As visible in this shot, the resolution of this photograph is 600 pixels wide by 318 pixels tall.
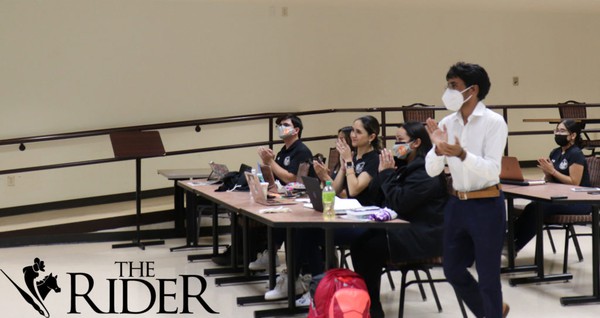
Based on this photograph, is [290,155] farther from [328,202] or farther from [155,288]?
[328,202]

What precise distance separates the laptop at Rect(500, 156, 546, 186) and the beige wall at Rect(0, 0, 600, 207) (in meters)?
4.57

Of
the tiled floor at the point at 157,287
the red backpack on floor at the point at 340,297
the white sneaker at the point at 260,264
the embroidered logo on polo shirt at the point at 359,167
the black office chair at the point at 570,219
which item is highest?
the embroidered logo on polo shirt at the point at 359,167

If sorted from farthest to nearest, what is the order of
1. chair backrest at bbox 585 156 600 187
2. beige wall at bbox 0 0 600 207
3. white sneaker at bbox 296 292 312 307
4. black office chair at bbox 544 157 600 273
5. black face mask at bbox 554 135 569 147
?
beige wall at bbox 0 0 600 207 → chair backrest at bbox 585 156 600 187 → black face mask at bbox 554 135 569 147 → black office chair at bbox 544 157 600 273 → white sneaker at bbox 296 292 312 307

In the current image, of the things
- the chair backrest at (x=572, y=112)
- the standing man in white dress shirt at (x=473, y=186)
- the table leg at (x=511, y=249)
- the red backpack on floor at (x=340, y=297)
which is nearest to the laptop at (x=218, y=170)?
the table leg at (x=511, y=249)

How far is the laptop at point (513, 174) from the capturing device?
5.94 meters

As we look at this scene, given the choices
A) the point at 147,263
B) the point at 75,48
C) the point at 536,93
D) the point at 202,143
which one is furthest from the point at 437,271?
the point at 536,93

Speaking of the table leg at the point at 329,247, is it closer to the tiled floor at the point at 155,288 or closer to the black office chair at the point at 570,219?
the tiled floor at the point at 155,288

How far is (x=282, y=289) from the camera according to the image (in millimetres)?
5277

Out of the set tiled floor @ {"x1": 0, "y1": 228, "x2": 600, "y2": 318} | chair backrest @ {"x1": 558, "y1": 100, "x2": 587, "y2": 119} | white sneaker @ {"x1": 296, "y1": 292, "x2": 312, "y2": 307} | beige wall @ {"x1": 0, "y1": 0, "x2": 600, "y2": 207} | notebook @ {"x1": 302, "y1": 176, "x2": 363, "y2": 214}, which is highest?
beige wall @ {"x1": 0, "y1": 0, "x2": 600, "y2": 207}

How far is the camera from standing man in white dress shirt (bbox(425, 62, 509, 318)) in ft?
12.2

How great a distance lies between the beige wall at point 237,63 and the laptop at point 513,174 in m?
4.57

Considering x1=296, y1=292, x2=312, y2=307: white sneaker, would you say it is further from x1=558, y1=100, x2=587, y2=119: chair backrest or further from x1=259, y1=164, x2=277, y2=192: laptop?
x1=558, y1=100, x2=587, y2=119: chair backrest

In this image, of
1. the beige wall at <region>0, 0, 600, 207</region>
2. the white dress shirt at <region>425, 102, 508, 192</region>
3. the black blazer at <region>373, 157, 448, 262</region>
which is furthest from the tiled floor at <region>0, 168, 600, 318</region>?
the beige wall at <region>0, 0, 600, 207</region>

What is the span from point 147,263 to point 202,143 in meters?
3.25
